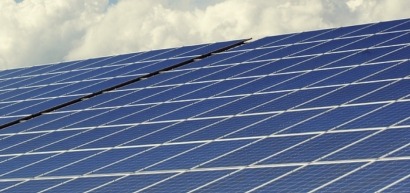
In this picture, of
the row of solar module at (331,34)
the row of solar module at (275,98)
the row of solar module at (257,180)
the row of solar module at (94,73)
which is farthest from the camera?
the row of solar module at (94,73)

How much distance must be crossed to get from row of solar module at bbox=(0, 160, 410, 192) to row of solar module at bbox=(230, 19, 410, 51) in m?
16.6

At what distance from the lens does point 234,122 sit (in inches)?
1036

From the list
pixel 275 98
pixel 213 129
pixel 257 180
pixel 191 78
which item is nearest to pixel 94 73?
pixel 191 78

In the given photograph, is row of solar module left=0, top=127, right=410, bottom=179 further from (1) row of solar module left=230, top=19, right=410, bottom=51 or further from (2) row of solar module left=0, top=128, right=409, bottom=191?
(1) row of solar module left=230, top=19, right=410, bottom=51

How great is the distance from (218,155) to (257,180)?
8.99ft

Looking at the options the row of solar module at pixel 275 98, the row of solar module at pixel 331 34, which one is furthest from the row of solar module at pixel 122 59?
the row of solar module at pixel 275 98

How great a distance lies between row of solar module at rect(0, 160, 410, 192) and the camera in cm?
1927

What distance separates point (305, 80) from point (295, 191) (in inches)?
422

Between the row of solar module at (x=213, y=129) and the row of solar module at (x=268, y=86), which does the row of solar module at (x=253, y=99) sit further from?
the row of solar module at (x=213, y=129)

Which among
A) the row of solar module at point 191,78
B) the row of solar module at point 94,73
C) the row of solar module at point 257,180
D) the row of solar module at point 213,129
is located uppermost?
the row of solar module at point 94,73

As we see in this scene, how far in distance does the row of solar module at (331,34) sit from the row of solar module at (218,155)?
14.5 meters

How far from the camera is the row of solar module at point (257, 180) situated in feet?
63.2

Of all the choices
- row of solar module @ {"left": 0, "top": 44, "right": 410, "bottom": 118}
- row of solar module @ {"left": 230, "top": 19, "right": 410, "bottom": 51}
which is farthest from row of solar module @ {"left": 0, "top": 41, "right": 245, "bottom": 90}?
row of solar module @ {"left": 230, "top": 19, "right": 410, "bottom": 51}

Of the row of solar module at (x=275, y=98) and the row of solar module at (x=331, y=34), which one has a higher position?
the row of solar module at (x=331, y=34)
